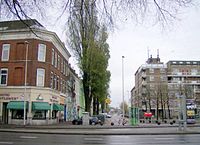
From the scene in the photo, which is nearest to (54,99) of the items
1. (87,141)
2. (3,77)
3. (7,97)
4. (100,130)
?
(7,97)

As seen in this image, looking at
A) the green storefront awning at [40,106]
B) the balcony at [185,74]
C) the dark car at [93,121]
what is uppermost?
the balcony at [185,74]

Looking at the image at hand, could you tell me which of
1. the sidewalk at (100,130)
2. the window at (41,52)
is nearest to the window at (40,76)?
the window at (41,52)

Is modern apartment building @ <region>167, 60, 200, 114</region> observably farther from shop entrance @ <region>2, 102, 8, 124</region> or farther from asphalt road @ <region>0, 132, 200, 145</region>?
asphalt road @ <region>0, 132, 200, 145</region>

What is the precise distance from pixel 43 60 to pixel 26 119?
9.34 meters

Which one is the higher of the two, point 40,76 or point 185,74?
point 185,74

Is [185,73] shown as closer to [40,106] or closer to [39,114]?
[39,114]

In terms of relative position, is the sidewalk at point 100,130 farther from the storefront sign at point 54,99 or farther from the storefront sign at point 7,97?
the storefront sign at point 54,99

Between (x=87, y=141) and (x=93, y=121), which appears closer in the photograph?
(x=87, y=141)

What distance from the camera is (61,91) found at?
59.8 meters

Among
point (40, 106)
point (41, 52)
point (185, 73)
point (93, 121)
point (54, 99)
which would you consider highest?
point (185, 73)

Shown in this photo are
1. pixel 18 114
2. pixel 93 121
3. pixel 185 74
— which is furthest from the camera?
pixel 185 74

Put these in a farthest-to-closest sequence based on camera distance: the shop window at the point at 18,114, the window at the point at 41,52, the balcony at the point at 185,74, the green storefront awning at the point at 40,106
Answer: the balcony at the point at 185,74 < the window at the point at 41,52 < the shop window at the point at 18,114 < the green storefront awning at the point at 40,106

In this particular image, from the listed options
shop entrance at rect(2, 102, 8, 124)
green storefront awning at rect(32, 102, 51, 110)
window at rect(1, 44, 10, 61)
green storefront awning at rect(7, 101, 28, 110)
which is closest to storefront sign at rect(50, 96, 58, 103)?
green storefront awning at rect(32, 102, 51, 110)

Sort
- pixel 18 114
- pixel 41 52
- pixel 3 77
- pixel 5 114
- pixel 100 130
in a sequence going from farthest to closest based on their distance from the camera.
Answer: pixel 41 52, pixel 3 77, pixel 5 114, pixel 18 114, pixel 100 130
